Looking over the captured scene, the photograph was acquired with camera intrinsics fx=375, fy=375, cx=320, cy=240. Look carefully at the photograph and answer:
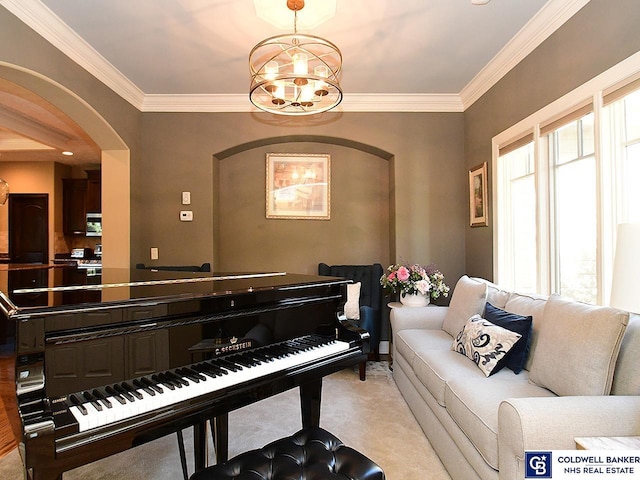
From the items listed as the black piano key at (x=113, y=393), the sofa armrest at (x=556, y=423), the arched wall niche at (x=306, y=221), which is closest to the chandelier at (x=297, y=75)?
the arched wall niche at (x=306, y=221)

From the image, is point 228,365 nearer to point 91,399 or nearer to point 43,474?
point 91,399

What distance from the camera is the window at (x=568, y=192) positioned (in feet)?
7.05

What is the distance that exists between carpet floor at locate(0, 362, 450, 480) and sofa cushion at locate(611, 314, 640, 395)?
0.99 m

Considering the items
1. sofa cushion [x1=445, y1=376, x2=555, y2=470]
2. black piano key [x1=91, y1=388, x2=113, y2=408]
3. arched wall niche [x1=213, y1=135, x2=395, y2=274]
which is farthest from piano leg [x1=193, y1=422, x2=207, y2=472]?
arched wall niche [x1=213, y1=135, x2=395, y2=274]

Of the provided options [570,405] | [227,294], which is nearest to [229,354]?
[227,294]

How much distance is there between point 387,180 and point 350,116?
869 mm

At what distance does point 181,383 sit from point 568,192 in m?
2.74

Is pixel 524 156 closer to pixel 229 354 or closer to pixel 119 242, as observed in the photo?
pixel 229 354

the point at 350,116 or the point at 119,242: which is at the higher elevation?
the point at 350,116

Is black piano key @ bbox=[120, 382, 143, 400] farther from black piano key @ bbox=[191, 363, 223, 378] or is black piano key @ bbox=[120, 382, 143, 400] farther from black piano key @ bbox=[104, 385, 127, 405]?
black piano key @ bbox=[191, 363, 223, 378]

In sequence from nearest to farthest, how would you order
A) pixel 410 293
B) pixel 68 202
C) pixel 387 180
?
1. pixel 410 293
2. pixel 387 180
3. pixel 68 202

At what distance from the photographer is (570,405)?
4.59 feet

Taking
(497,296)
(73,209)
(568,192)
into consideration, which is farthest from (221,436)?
(73,209)

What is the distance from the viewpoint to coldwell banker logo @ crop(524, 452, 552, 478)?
1.32 meters
